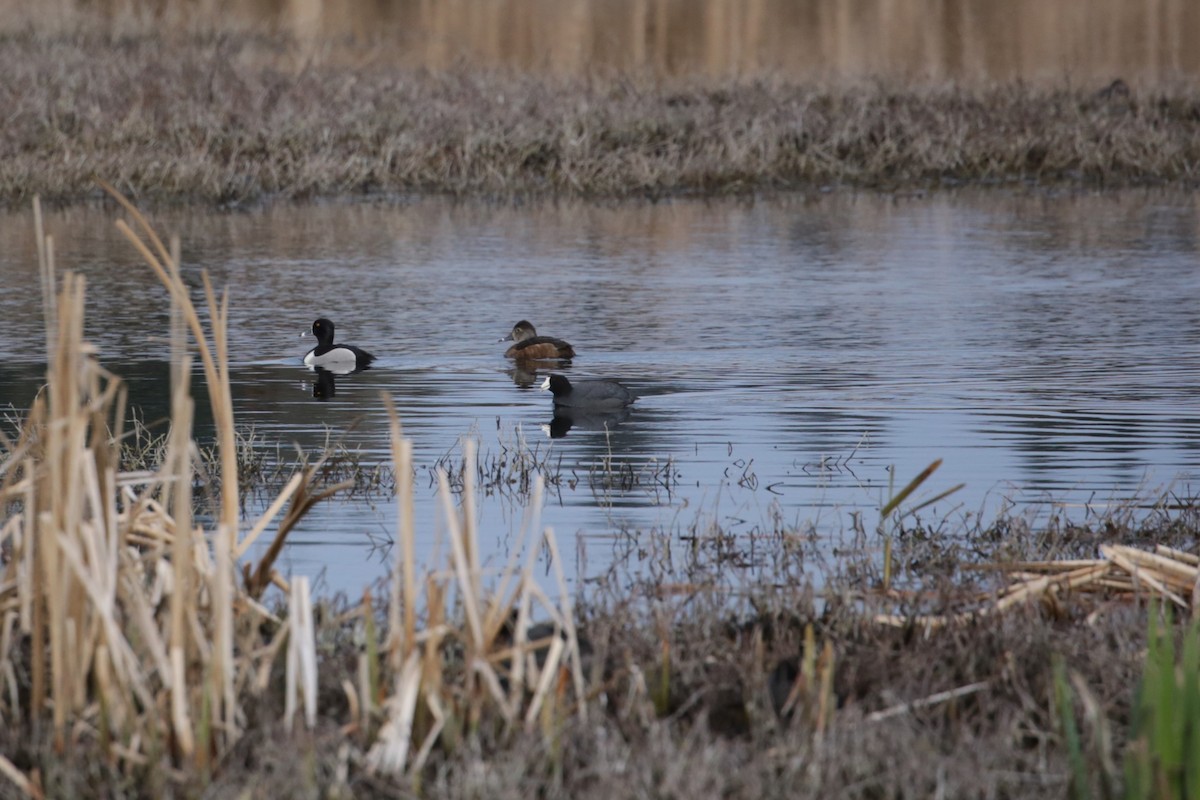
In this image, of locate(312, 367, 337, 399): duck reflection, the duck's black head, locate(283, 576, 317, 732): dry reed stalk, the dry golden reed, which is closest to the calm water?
locate(312, 367, 337, 399): duck reflection

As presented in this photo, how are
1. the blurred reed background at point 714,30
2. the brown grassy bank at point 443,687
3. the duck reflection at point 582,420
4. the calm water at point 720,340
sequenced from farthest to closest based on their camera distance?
1. the blurred reed background at point 714,30
2. the duck reflection at point 582,420
3. the calm water at point 720,340
4. the brown grassy bank at point 443,687

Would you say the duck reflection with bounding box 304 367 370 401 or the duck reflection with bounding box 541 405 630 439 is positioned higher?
the duck reflection with bounding box 304 367 370 401

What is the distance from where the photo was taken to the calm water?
944cm

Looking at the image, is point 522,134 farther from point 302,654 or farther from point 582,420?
point 302,654

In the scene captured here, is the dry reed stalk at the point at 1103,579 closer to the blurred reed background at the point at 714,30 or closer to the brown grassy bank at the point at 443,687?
the brown grassy bank at the point at 443,687

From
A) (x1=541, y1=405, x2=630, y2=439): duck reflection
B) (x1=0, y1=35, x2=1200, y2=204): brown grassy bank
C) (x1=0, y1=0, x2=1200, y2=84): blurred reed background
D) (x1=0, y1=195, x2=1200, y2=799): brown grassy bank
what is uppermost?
(x1=0, y1=0, x2=1200, y2=84): blurred reed background

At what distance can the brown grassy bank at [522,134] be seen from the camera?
2778 cm

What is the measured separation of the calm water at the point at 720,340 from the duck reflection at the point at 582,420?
0.15m

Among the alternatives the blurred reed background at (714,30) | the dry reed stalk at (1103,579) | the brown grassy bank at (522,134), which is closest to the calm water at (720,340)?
the brown grassy bank at (522,134)

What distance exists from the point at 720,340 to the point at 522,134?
13.5 m

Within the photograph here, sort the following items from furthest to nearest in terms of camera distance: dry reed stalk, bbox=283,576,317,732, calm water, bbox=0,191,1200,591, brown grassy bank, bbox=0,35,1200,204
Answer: brown grassy bank, bbox=0,35,1200,204 < calm water, bbox=0,191,1200,591 < dry reed stalk, bbox=283,576,317,732

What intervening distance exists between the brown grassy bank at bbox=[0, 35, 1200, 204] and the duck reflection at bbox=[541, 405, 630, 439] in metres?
15.6

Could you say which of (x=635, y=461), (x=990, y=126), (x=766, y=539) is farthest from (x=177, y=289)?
(x=990, y=126)

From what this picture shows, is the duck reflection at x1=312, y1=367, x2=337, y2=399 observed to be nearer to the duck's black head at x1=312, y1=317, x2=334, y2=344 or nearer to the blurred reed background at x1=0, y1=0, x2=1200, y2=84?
the duck's black head at x1=312, y1=317, x2=334, y2=344
